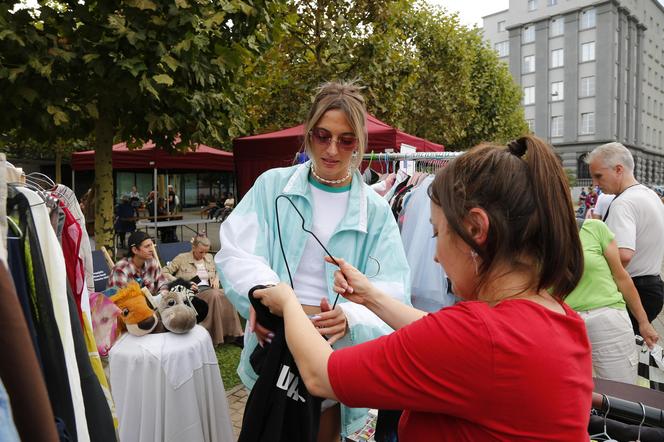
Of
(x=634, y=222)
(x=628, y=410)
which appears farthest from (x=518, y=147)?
(x=634, y=222)

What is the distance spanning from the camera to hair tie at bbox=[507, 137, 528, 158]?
3.70ft

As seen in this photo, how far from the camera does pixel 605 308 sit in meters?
2.96

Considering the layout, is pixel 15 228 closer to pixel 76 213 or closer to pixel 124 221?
pixel 76 213

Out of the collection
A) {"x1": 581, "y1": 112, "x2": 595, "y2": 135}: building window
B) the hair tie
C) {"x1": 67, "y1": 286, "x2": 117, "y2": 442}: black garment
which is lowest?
{"x1": 67, "y1": 286, "x2": 117, "y2": 442}: black garment

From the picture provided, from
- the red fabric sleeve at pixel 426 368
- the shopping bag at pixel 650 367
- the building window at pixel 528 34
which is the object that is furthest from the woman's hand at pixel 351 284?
the building window at pixel 528 34

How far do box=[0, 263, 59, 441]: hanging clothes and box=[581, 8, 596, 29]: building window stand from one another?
57.0m

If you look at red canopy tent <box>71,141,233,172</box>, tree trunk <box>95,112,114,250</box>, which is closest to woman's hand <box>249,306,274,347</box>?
tree trunk <box>95,112,114,250</box>

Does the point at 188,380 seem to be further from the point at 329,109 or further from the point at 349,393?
the point at 349,393

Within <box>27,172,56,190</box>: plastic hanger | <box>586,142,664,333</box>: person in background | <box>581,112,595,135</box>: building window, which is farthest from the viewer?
<box>581,112,595,135</box>: building window

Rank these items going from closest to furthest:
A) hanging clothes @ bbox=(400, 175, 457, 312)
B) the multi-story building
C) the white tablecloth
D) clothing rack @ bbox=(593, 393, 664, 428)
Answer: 1. clothing rack @ bbox=(593, 393, 664, 428)
2. the white tablecloth
3. hanging clothes @ bbox=(400, 175, 457, 312)
4. the multi-story building

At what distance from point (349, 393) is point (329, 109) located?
3.86ft

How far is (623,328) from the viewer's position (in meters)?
2.93

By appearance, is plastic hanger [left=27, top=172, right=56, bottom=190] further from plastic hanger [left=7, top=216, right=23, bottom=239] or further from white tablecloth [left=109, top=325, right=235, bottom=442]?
white tablecloth [left=109, top=325, right=235, bottom=442]

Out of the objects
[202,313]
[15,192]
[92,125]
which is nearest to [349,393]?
[15,192]
